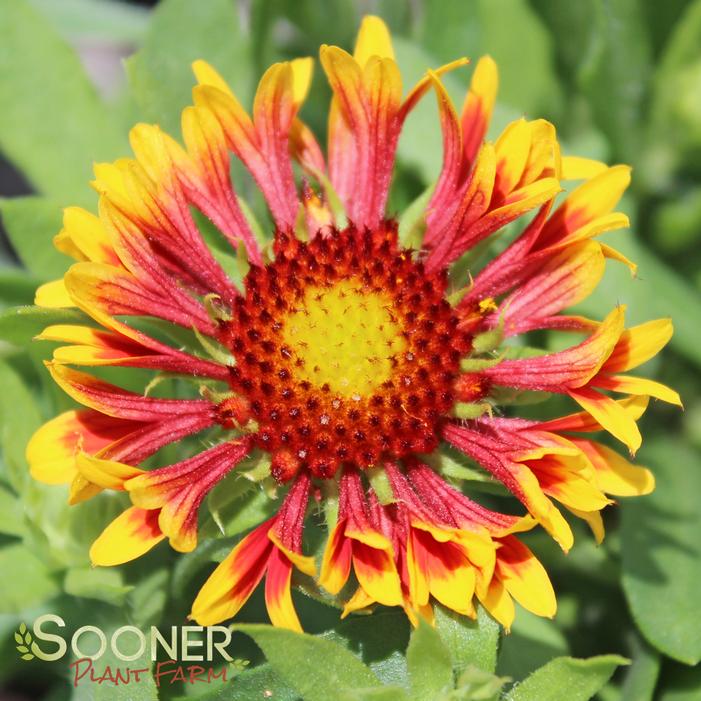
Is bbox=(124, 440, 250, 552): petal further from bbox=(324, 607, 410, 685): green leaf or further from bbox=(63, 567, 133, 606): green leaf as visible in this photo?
bbox=(324, 607, 410, 685): green leaf

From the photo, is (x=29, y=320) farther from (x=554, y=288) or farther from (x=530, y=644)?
(x=530, y=644)

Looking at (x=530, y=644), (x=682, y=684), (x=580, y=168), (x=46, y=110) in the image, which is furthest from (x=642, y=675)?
(x=46, y=110)

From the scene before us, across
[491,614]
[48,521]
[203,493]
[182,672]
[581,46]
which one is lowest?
[182,672]

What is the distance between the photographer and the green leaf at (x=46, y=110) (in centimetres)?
231

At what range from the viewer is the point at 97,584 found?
1773mm

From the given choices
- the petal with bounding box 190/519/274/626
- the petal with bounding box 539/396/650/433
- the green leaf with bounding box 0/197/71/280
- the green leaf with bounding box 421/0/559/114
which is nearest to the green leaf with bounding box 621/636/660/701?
the petal with bounding box 539/396/650/433

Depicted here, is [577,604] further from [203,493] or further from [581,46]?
[581,46]

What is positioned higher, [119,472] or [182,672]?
[119,472]

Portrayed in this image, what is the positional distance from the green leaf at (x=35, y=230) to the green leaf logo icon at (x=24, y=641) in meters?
0.70

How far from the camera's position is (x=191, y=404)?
69.0 inches

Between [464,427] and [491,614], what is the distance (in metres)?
0.32

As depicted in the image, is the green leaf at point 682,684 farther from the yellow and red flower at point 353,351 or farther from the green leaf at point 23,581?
the green leaf at point 23,581

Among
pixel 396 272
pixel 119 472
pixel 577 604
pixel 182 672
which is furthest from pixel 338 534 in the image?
pixel 577 604

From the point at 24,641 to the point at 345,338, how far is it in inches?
36.3
